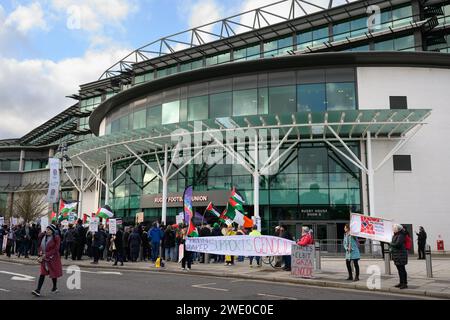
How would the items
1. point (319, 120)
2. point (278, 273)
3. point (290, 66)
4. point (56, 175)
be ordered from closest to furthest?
point (278, 273) → point (56, 175) → point (319, 120) → point (290, 66)

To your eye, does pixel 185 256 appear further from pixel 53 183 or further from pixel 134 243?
pixel 53 183

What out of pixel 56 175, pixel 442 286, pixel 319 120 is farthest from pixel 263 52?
pixel 442 286

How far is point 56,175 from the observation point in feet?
85.1

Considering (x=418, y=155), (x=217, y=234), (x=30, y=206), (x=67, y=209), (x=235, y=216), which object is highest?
(x=418, y=155)

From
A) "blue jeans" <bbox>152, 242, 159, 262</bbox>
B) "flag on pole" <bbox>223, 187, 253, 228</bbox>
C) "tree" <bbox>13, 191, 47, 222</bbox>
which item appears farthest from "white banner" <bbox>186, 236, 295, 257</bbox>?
"tree" <bbox>13, 191, 47, 222</bbox>

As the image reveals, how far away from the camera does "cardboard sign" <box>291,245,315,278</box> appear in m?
14.5

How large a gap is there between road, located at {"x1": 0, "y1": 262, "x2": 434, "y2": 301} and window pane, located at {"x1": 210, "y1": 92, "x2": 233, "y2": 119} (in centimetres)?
1940

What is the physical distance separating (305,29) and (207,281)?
30.8 m

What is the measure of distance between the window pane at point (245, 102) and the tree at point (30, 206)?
33.4 meters

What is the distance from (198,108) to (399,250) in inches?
938

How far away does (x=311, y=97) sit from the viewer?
30.9 m

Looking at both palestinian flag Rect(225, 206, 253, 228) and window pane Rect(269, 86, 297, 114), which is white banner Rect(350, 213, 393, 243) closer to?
palestinian flag Rect(225, 206, 253, 228)

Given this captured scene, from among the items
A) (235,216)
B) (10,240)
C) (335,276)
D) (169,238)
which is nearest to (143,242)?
(169,238)
